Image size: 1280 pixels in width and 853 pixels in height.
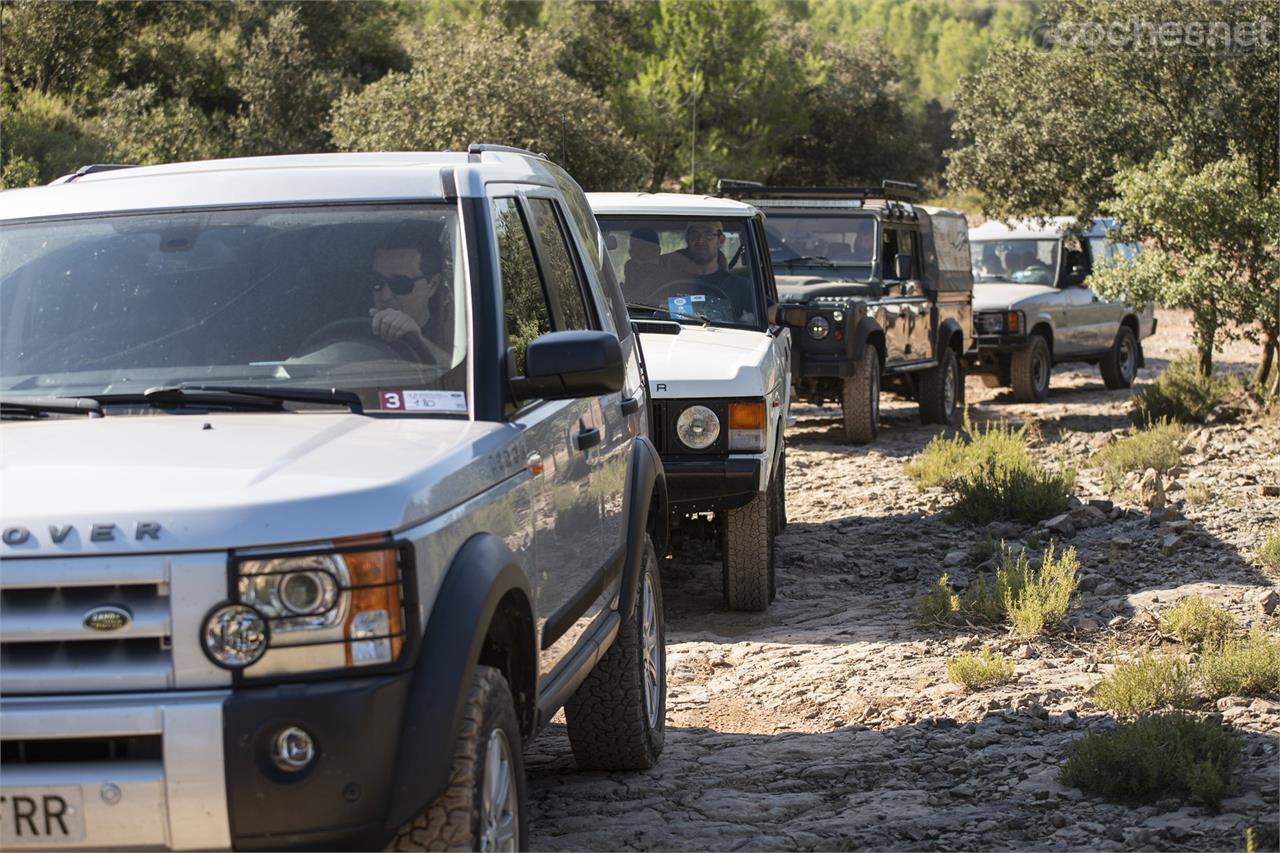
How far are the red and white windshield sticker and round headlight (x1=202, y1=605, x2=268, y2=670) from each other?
3.05ft

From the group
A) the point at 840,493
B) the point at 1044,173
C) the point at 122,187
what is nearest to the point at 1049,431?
the point at 1044,173

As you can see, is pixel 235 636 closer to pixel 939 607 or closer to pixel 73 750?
pixel 73 750

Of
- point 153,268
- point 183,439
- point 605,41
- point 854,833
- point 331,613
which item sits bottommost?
point 854,833

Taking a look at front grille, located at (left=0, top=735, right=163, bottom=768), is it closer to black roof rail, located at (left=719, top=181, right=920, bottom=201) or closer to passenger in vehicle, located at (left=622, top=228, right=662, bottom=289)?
passenger in vehicle, located at (left=622, top=228, right=662, bottom=289)

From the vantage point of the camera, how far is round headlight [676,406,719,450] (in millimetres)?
7703

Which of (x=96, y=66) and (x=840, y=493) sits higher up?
(x=96, y=66)

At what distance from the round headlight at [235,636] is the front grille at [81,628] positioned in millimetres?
76

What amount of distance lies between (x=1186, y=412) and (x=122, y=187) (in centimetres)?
1329

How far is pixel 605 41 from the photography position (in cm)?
4834

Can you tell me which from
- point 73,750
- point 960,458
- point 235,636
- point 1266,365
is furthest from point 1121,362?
point 73,750

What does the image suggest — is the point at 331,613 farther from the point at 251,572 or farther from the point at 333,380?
the point at 333,380

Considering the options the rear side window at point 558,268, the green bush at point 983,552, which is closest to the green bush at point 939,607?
→ the green bush at point 983,552

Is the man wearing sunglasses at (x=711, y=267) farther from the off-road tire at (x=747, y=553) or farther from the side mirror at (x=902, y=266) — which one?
the side mirror at (x=902, y=266)

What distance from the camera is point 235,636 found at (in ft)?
9.46
